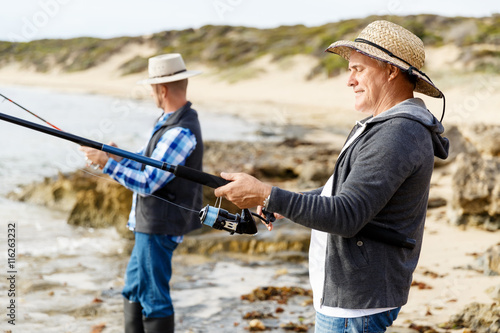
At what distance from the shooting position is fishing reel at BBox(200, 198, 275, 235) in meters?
2.30

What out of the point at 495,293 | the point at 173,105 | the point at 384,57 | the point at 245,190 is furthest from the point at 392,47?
the point at 495,293

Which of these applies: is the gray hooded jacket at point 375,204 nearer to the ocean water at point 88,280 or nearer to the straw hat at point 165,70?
the straw hat at point 165,70

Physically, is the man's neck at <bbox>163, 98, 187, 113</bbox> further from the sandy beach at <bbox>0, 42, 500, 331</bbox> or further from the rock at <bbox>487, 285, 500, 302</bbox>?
the rock at <bbox>487, 285, 500, 302</bbox>

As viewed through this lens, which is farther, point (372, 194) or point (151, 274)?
point (151, 274)

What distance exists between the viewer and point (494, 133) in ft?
28.7

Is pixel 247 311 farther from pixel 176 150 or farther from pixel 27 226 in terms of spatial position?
pixel 27 226

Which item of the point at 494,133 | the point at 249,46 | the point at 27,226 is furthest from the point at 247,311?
the point at 249,46

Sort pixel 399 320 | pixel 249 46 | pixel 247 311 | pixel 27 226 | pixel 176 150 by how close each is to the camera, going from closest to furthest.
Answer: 1. pixel 176 150
2. pixel 399 320
3. pixel 247 311
4. pixel 27 226
5. pixel 249 46

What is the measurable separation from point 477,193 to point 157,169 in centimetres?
447

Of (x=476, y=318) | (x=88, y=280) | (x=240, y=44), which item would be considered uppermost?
(x=240, y=44)

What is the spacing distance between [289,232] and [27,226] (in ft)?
12.5

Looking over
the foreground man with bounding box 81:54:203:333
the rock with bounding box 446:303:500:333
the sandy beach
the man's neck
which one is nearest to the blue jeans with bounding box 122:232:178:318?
the foreground man with bounding box 81:54:203:333

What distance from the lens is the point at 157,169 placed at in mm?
3129

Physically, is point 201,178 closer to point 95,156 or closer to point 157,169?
point 157,169
